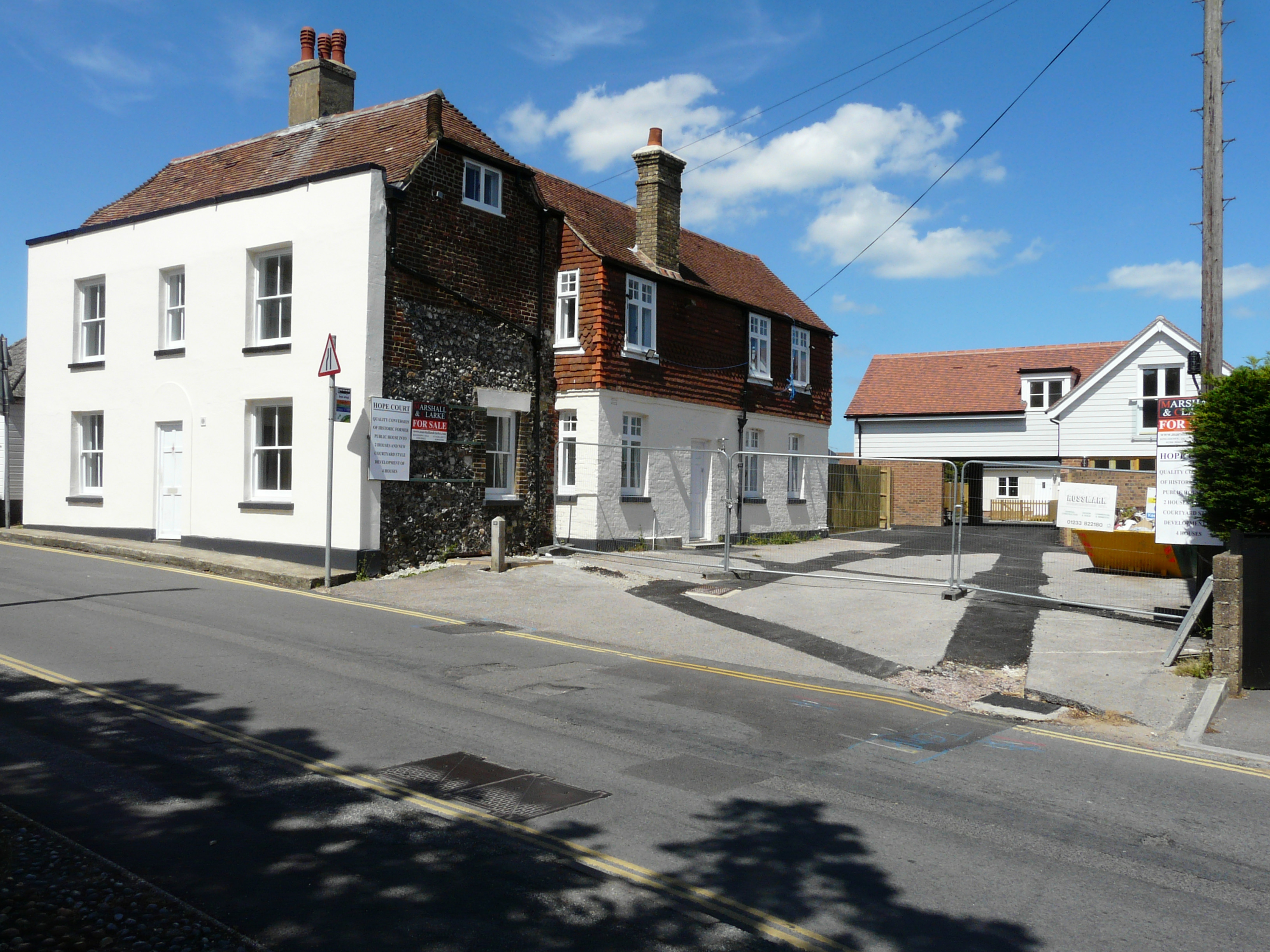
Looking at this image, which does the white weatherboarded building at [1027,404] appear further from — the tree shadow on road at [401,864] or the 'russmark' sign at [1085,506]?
the tree shadow on road at [401,864]

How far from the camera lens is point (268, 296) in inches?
713

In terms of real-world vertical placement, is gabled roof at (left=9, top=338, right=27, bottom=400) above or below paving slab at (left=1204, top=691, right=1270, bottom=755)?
above

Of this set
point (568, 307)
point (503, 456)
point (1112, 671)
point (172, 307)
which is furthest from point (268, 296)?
point (1112, 671)

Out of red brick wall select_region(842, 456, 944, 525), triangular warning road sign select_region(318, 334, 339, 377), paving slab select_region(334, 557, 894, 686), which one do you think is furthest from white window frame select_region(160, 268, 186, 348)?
red brick wall select_region(842, 456, 944, 525)

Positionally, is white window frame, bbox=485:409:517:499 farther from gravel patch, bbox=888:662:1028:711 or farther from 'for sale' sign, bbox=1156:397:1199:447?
'for sale' sign, bbox=1156:397:1199:447

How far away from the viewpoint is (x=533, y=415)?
66.6ft

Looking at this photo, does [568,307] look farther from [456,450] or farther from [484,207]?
[456,450]

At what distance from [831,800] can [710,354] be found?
62.7 feet

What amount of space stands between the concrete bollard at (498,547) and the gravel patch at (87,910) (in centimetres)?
1232

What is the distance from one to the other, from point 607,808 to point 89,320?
20402mm

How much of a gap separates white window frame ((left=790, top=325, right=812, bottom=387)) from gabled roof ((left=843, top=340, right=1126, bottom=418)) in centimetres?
1606

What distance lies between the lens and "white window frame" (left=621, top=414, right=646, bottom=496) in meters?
21.6

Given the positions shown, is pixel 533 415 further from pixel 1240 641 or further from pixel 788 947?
pixel 788 947

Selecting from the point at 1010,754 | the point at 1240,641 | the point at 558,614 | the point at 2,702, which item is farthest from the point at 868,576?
the point at 2,702
